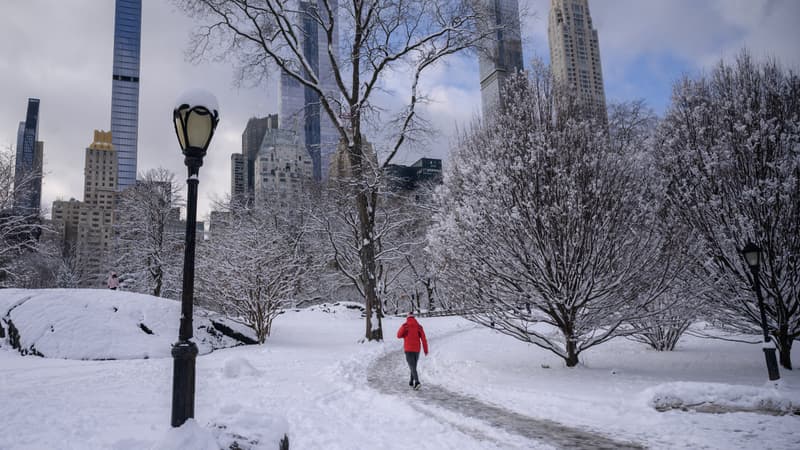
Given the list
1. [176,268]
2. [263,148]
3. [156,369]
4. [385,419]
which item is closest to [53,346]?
[156,369]

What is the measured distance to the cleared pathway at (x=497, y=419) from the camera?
5621mm

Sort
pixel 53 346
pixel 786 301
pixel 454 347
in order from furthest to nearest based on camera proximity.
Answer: pixel 454 347, pixel 53 346, pixel 786 301

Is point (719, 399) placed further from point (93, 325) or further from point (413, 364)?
point (93, 325)

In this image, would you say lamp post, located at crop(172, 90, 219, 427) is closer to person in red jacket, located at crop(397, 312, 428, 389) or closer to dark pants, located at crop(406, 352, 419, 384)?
person in red jacket, located at crop(397, 312, 428, 389)

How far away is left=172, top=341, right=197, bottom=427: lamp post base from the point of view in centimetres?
397

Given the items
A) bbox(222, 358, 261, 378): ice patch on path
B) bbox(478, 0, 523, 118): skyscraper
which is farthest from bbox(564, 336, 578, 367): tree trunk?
bbox(478, 0, 523, 118): skyscraper

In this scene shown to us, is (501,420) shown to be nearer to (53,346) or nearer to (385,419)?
(385,419)

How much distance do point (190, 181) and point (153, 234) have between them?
32138 mm

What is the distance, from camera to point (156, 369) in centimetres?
1121

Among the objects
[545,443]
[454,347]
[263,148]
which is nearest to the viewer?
[545,443]

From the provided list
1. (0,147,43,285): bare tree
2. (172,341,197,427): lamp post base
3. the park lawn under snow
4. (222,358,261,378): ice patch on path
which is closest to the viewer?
(172,341,197,427): lamp post base

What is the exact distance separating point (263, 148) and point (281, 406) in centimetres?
7146

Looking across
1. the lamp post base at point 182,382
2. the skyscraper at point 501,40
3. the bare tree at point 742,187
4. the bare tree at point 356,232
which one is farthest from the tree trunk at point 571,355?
the bare tree at point 356,232

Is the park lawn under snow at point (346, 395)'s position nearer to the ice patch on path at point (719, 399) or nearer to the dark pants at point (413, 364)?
the ice patch on path at point (719, 399)
